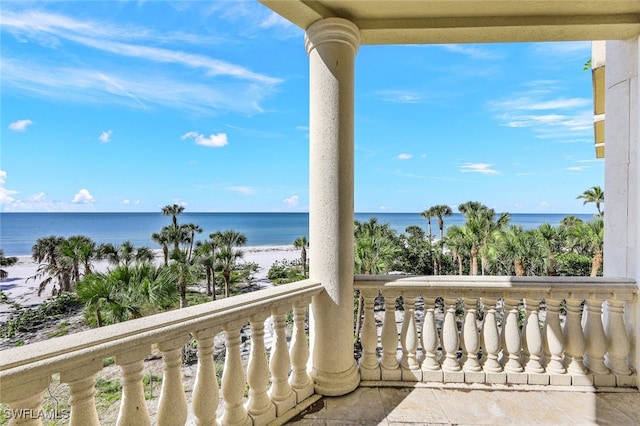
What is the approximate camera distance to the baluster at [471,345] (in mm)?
2139

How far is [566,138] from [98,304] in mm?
41298

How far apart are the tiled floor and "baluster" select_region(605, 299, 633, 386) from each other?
0.45 feet

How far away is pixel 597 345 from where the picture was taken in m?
2.10

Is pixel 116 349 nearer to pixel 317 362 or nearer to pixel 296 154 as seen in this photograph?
pixel 317 362

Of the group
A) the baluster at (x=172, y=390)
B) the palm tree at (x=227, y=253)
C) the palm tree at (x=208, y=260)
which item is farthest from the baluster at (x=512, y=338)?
the palm tree at (x=227, y=253)

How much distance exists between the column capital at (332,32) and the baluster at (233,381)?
1.94 metres

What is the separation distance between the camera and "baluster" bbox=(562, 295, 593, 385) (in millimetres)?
2094

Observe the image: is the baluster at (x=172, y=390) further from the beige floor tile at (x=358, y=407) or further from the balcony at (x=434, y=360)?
the beige floor tile at (x=358, y=407)

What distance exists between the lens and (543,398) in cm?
199

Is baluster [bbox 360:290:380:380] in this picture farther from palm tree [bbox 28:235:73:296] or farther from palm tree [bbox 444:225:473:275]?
palm tree [bbox 444:225:473:275]

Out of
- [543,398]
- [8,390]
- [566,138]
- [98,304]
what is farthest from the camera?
[566,138]

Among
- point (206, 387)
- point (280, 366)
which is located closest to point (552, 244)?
point (280, 366)

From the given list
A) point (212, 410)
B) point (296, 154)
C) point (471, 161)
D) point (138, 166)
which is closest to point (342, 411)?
point (212, 410)

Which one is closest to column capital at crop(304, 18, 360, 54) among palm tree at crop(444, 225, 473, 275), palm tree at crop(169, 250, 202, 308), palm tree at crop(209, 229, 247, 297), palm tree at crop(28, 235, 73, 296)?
palm tree at crop(169, 250, 202, 308)
